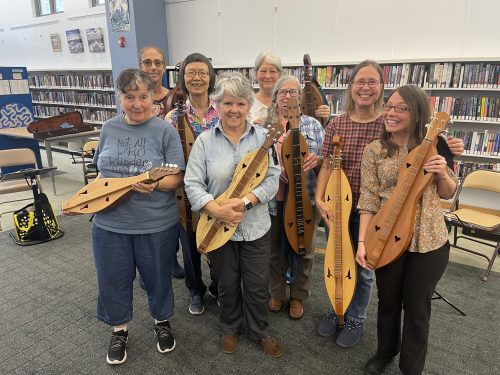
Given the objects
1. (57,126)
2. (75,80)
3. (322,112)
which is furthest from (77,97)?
(322,112)

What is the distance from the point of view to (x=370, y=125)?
1.80 m

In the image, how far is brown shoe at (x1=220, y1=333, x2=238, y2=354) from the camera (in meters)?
2.04

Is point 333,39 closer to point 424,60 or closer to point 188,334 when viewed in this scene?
point 424,60

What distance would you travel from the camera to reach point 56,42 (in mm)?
7758

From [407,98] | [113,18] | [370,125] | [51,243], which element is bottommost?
[51,243]

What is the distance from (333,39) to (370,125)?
10.3 ft

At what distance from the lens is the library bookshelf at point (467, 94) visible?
143 inches

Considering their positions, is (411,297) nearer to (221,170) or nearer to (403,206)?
(403,206)

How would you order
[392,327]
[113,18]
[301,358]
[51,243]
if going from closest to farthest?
[392,327], [301,358], [51,243], [113,18]

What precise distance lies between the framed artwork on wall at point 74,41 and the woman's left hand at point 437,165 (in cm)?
774

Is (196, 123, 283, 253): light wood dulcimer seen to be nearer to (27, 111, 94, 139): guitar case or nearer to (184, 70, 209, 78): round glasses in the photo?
(184, 70, 209, 78): round glasses

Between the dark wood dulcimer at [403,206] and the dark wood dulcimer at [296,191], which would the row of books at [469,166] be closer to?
the dark wood dulcimer at [296,191]

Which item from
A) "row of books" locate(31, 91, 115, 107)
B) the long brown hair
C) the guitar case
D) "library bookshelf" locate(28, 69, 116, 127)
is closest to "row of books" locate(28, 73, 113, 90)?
"library bookshelf" locate(28, 69, 116, 127)

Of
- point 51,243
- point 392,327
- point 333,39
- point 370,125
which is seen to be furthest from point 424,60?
point 51,243
